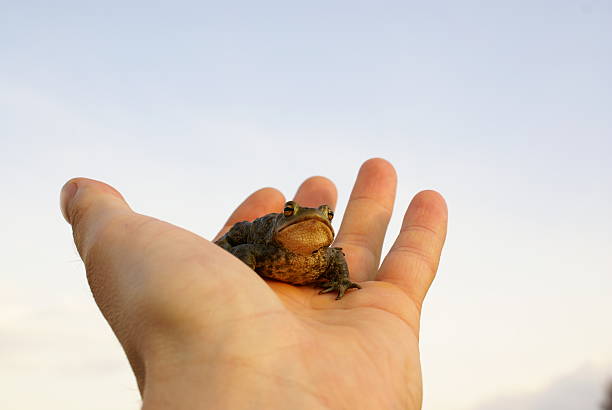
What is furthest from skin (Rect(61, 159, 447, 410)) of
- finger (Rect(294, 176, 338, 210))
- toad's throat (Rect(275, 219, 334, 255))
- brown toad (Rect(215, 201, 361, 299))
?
finger (Rect(294, 176, 338, 210))

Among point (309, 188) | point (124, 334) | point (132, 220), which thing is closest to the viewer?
point (124, 334)

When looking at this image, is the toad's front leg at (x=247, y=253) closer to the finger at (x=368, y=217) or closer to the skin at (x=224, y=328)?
the skin at (x=224, y=328)

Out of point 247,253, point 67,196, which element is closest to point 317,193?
point 247,253

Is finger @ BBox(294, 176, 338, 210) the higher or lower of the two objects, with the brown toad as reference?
higher

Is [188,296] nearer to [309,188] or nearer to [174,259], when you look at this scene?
[174,259]

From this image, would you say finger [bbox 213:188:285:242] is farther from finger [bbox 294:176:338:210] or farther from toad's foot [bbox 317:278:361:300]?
toad's foot [bbox 317:278:361:300]

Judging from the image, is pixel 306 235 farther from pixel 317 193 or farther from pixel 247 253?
pixel 317 193

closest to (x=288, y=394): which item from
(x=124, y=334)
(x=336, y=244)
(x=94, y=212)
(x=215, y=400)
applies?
(x=215, y=400)
